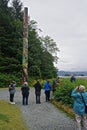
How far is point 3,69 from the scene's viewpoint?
6844 centimetres

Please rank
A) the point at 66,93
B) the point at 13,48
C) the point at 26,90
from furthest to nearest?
A: the point at 13,48, the point at 26,90, the point at 66,93

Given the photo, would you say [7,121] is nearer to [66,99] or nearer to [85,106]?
[85,106]

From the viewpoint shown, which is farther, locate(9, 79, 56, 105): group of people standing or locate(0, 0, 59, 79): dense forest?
locate(0, 0, 59, 79): dense forest

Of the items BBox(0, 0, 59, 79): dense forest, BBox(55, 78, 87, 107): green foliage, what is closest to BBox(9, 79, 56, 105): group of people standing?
BBox(55, 78, 87, 107): green foliage

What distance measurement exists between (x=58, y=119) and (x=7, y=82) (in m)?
43.0

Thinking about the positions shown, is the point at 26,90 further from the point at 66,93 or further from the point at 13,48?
the point at 13,48

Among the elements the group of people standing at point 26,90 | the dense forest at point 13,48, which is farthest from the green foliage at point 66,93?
the dense forest at point 13,48

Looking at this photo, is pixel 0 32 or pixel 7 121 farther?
pixel 0 32

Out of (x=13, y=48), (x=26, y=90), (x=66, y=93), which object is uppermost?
(x=13, y=48)

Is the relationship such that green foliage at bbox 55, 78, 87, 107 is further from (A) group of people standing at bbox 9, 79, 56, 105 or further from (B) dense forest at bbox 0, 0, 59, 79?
(B) dense forest at bbox 0, 0, 59, 79

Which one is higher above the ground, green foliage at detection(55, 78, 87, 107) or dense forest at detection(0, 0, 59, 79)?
dense forest at detection(0, 0, 59, 79)

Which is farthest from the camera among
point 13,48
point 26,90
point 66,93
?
point 13,48

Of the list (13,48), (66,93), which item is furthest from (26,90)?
(13,48)

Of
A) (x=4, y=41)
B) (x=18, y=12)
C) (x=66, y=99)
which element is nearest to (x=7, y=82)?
(x=4, y=41)
